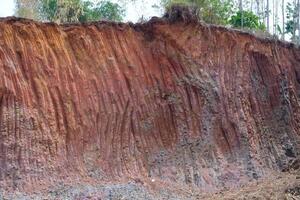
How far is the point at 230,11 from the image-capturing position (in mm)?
29797

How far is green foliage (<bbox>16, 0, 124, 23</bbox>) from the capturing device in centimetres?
2448

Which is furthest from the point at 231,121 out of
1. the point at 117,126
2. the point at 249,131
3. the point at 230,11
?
the point at 230,11

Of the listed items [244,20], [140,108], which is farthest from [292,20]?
[140,108]

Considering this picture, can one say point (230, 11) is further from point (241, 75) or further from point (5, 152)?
point (5, 152)

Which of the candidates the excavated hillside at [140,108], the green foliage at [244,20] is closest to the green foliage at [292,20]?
the green foliage at [244,20]

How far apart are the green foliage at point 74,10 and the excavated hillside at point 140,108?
6.05m

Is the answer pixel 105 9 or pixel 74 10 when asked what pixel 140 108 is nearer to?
pixel 74 10

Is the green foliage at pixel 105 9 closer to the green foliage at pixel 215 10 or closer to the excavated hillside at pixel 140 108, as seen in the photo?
the green foliage at pixel 215 10

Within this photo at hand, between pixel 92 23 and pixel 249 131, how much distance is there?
4.88 m

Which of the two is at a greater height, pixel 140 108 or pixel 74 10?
pixel 74 10

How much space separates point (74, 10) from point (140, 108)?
1154cm

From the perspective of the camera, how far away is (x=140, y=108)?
1432 centimetres

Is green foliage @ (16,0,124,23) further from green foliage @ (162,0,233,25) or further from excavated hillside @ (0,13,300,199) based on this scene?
excavated hillside @ (0,13,300,199)

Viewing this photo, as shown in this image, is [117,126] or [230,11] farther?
[230,11]
